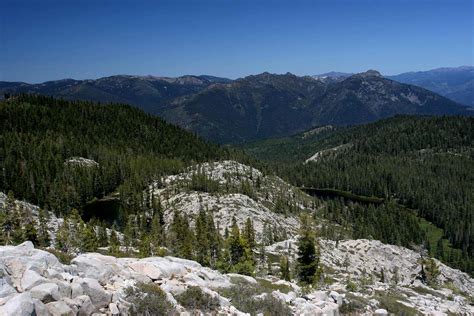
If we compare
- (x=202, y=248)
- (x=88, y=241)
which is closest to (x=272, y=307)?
(x=202, y=248)

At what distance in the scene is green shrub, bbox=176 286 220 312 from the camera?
31.0 meters

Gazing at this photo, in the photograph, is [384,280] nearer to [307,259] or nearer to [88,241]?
[307,259]

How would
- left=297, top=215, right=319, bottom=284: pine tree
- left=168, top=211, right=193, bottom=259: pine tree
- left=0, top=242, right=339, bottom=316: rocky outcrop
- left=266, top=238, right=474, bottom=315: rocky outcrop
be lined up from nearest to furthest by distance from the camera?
left=0, top=242, right=339, bottom=316: rocky outcrop
left=266, top=238, right=474, bottom=315: rocky outcrop
left=297, top=215, right=319, bottom=284: pine tree
left=168, top=211, right=193, bottom=259: pine tree

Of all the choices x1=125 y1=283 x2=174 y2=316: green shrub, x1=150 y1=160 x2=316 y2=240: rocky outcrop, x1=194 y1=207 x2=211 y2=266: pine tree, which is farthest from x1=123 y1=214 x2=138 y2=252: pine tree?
x1=125 y1=283 x2=174 y2=316: green shrub

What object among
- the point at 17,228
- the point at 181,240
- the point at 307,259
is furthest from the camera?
the point at 181,240

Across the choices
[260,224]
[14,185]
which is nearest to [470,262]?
[260,224]

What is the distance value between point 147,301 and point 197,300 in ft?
16.4

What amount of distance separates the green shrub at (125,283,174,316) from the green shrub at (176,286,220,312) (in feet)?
6.49

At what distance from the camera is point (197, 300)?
3153cm

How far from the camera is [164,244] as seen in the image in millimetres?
104750

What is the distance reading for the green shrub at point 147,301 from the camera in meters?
27.3

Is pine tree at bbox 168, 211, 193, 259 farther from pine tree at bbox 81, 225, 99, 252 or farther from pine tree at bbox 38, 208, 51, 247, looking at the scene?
pine tree at bbox 38, 208, 51, 247

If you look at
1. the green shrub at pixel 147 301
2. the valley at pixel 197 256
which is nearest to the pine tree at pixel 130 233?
the valley at pixel 197 256

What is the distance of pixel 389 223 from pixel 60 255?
189073mm
